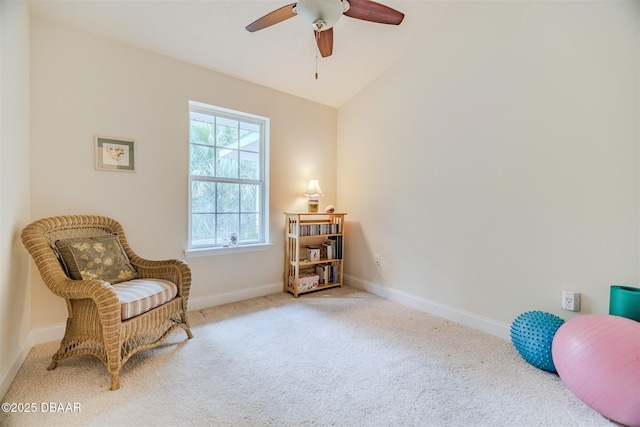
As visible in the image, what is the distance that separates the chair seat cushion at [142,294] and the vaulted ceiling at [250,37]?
2.01 metres

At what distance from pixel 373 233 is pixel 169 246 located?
223 centimetres

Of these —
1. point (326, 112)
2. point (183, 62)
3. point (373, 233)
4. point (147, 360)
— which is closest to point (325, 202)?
point (373, 233)

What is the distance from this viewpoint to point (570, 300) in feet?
6.42

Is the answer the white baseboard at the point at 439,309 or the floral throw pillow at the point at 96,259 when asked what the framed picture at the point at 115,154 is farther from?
the white baseboard at the point at 439,309

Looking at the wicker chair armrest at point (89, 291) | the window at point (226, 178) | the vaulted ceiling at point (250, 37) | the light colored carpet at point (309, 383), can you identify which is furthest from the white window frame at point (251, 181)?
the wicker chair armrest at point (89, 291)

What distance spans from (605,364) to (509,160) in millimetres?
1481

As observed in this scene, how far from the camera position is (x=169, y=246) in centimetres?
268

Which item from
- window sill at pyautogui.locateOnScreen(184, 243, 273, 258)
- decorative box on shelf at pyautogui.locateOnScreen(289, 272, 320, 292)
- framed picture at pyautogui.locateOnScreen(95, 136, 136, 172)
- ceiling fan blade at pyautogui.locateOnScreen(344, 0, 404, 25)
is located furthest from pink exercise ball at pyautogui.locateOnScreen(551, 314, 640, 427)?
framed picture at pyautogui.locateOnScreen(95, 136, 136, 172)

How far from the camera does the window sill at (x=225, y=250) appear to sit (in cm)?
278

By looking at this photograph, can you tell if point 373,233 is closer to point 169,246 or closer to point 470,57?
point 470,57

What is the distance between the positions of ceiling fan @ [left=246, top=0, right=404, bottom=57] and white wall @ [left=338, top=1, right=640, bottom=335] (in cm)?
90

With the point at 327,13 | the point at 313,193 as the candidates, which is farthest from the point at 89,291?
the point at 313,193

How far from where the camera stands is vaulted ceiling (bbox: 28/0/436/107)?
2.12 meters

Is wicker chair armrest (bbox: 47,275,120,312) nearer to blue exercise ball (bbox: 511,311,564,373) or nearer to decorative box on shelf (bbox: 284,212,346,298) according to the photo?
decorative box on shelf (bbox: 284,212,346,298)
